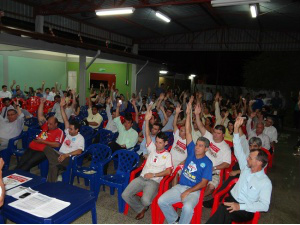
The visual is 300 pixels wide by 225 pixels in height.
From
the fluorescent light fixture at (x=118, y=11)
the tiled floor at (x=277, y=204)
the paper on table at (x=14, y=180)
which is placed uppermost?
the fluorescent light fixture at (x=118, y=11)

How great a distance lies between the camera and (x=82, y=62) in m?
11.9

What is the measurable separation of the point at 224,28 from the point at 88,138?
13993 mm

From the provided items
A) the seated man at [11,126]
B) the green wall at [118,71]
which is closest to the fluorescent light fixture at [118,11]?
the seated man at [11,126]

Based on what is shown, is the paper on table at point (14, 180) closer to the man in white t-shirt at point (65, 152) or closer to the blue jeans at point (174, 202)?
the man in white t-shirt at point (65, 152)

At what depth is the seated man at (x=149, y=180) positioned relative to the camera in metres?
3.67

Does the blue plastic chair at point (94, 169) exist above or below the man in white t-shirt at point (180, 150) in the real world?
below

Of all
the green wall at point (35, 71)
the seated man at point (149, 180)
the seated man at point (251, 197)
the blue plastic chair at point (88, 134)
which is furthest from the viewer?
the green wall at point (35, 71)

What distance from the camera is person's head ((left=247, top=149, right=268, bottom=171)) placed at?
301 cm

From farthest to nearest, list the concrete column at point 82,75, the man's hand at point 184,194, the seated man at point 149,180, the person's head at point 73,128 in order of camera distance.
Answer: the concrete column at point 82,75 → the person's head at point 73,128 → the seated man at point 149,180 → the man's hand at point 184,194

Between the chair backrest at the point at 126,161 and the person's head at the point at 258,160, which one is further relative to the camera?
the chair backrest at the point at 126,161

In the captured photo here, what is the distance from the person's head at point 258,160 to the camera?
9.87ft

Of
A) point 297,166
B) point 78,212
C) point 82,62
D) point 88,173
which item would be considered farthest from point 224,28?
point 78,212

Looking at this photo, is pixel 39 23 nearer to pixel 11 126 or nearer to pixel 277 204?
pixel 11 126

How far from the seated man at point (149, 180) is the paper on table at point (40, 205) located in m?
1.23
